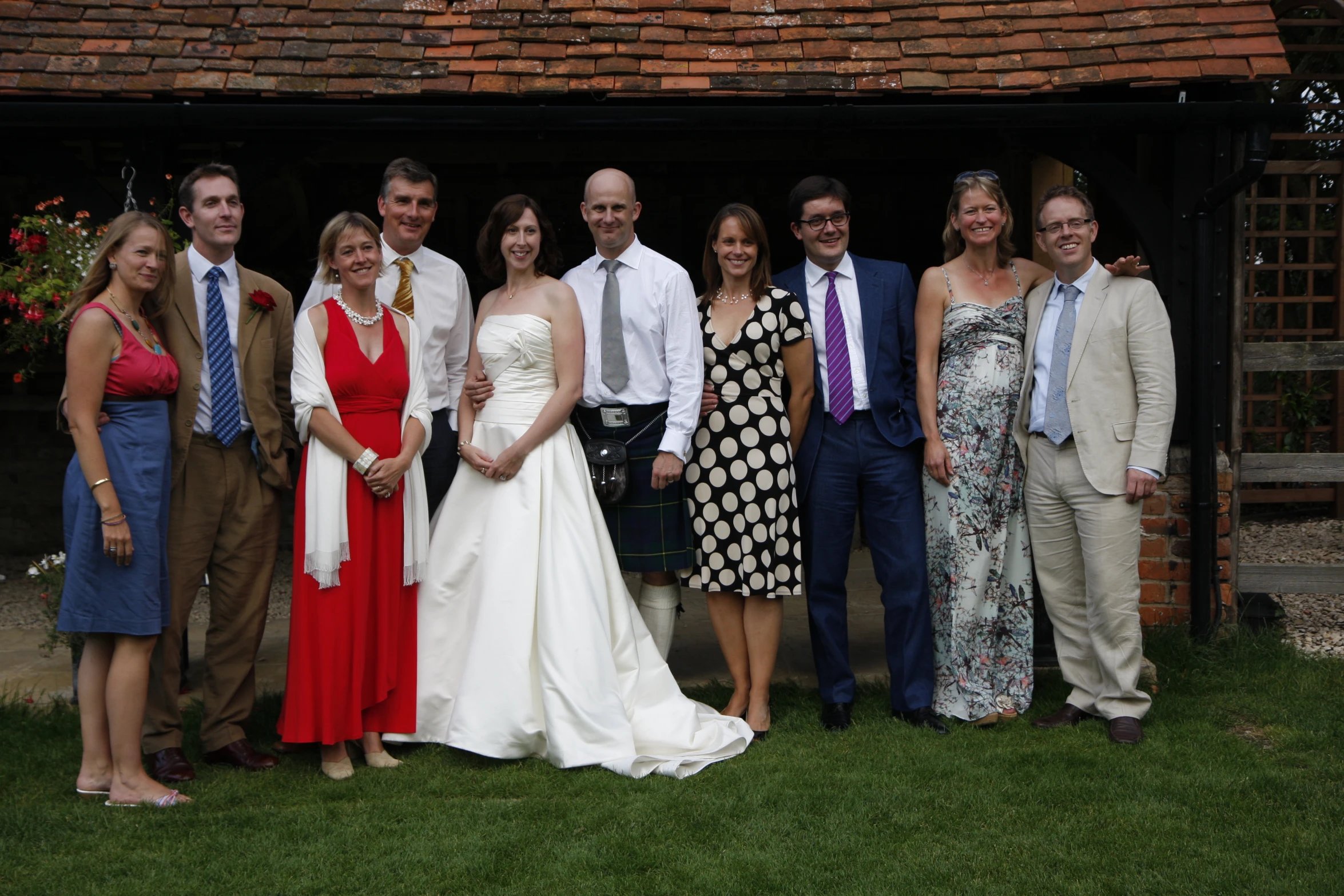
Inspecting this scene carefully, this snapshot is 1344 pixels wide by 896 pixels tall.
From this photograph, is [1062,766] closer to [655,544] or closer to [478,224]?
[655,544]

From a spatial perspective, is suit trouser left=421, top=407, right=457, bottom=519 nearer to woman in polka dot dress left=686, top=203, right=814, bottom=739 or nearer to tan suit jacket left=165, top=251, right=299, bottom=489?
tan suit jacket left=165, top=251, right=299, bottom=489

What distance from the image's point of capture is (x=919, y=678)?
427cm

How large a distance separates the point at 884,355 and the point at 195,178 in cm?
259

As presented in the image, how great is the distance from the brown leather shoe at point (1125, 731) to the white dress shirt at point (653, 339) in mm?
1909

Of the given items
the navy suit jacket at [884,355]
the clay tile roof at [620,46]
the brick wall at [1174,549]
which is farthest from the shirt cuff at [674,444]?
the brick wall at [1174,549]

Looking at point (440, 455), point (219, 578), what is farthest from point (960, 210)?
point (219, 578)

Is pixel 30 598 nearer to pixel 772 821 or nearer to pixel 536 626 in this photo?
pixel 536 626

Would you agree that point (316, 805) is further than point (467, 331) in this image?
No

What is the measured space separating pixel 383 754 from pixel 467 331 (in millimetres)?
1689

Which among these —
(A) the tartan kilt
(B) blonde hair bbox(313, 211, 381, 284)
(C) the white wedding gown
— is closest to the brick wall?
(C) the white wedding gown

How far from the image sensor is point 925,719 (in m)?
4.24

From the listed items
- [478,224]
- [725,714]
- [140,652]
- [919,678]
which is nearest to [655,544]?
[725,714]

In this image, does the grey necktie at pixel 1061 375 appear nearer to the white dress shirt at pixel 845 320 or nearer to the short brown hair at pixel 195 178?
the white dress shirt at pixel 845 320

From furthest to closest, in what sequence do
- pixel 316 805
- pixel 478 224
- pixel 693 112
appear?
pixel 478 224, pixel 693 112, pixel 316 805
